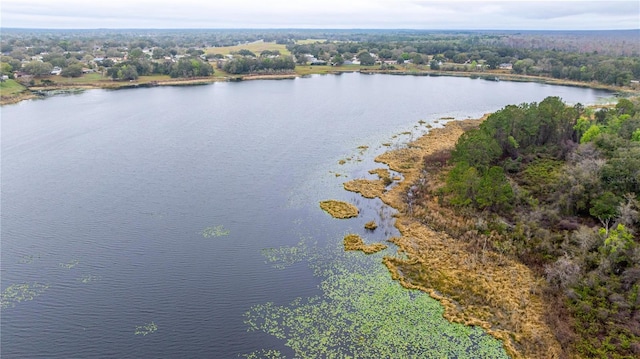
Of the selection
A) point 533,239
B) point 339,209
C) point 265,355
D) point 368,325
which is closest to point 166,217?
point 339,209

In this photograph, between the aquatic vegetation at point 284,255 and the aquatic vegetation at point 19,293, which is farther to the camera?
the aquatic vegetation at point 284,255

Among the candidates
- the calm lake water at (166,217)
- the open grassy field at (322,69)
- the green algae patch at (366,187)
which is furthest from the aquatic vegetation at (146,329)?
the open grassy field at (322,69)

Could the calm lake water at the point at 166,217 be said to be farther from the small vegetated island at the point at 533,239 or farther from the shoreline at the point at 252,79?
the shoreline at the point at 252,79

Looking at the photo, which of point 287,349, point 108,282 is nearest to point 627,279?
point 287,349

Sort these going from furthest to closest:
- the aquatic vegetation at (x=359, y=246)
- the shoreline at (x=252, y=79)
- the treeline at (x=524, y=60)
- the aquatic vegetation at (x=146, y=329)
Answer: the treeline at (x=524, y=60) → the shoreline at (x=252, y=79) → the aquatic vegetation at (x=359, y=246) → the aquatic vegetation at (x=146, y=329)

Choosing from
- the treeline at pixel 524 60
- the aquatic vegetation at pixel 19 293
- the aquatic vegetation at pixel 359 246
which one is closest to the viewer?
the aquatic vegetation at pixel 19 293

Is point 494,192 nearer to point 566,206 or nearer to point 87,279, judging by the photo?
point 566,206

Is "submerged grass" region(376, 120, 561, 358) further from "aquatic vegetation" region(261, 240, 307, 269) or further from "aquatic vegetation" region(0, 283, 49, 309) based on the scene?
"aquatic vegetation" region(0, 283, 49, 309)
